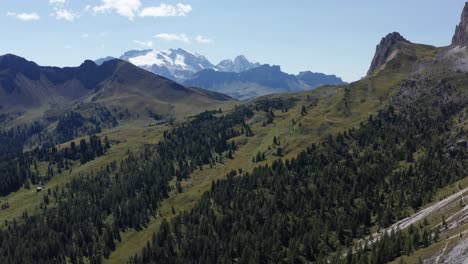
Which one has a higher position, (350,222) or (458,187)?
(458,187)

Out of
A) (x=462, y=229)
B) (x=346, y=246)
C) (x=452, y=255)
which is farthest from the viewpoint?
(x=346, y=246)

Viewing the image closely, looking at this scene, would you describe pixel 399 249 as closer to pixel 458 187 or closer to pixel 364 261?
pixel 364 261

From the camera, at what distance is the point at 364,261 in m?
142

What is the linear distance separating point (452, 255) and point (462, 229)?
19034 mm

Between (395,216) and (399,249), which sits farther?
(395,216)

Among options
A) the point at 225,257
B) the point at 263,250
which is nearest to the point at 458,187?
the point at 263,250

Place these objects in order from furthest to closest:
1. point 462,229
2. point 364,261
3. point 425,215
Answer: point 425,215, point 364,261, point 462,229

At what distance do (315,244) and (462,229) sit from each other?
68930 millimetres

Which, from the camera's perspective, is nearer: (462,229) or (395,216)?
(462,229)

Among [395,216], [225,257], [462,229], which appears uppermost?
[462,229]

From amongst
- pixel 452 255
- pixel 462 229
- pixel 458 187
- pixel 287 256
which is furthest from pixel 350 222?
pixel 452 255

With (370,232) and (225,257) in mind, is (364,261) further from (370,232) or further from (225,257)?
(225,257)

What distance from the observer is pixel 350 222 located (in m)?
195

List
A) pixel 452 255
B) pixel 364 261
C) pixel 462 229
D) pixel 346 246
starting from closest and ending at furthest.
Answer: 1. pixel 452 255
2. pixel 462 229
3. pixel 364 261
4. pixel 346 246
